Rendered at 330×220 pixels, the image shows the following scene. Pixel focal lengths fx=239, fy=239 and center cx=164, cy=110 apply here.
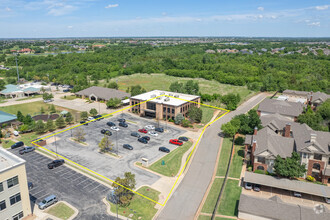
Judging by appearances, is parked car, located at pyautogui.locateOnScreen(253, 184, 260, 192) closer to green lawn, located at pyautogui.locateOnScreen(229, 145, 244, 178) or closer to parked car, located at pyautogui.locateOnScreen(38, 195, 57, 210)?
green lawn, located at pyautogui.locateOnScreen(229, 145, 244, 178)

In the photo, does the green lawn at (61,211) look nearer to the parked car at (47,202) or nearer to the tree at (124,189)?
the parked car at (47,202)

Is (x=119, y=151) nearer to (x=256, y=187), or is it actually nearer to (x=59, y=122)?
(x=59, y=122)

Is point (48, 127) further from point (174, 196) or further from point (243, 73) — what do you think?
point (243, 73)

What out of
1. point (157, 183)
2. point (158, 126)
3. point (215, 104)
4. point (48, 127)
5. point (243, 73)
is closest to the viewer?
point (157, 183)

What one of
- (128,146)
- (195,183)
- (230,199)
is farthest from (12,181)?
(230,199)

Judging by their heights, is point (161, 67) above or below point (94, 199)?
above

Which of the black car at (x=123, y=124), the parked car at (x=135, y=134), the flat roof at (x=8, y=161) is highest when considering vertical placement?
the flat roof at (x=8, y=161)

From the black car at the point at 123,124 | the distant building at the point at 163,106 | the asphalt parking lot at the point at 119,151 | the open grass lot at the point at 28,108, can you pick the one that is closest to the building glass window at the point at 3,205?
the asphalt parking lot at the point at 119,151

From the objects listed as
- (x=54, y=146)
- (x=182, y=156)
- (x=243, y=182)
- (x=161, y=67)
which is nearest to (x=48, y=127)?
Answer: (x=54, y=146)
